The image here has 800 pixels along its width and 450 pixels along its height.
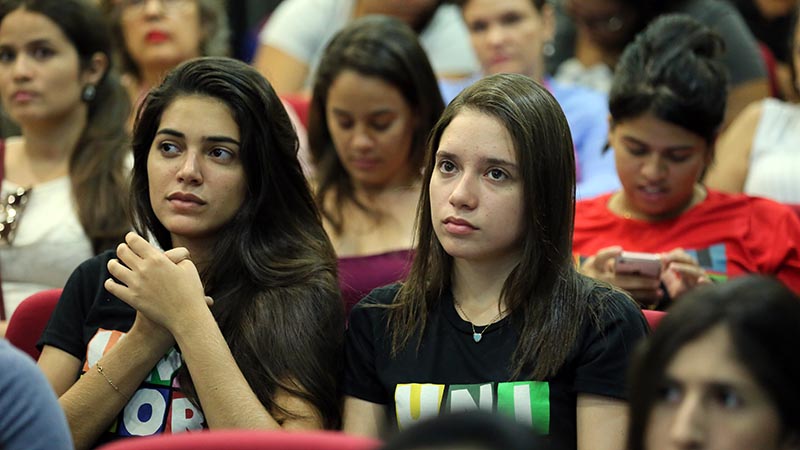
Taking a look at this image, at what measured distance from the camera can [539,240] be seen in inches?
76.1

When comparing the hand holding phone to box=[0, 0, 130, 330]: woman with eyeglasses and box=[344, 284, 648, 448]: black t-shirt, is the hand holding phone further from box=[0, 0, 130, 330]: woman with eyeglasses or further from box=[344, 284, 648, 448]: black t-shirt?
box=[0, 0, 130, 330]: woman with eyeglasses

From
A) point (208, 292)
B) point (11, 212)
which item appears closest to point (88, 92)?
point (11, 212)

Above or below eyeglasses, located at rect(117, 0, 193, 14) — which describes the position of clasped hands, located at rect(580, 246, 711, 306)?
below

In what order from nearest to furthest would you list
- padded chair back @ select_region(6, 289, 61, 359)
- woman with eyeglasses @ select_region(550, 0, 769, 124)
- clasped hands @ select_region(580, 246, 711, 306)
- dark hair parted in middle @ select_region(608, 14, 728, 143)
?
padded chair back @ select_region(6, 289, 61, 359) → clasped hands @ select_region(580, 246, 711, 306) → dark hair parted in middle @ select_region(608, 14, 728, 143) → woman with eyeglasses @ select_region(550, 0, 769, 124)

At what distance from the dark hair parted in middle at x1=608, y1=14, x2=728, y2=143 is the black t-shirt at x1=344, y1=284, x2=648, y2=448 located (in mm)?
778

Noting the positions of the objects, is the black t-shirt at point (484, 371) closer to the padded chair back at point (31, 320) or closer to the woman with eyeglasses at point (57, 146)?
the padded chair back at point (31, 320)

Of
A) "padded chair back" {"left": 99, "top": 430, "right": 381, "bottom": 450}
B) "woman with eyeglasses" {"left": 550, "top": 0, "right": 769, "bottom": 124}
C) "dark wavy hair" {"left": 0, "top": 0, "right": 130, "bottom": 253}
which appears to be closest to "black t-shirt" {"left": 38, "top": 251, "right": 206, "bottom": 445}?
A: "padded chair back" {"left": 99, "top": 430, "right": 381, "bottom": 450}

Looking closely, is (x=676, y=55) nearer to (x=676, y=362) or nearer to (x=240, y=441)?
(x=676, y=362)

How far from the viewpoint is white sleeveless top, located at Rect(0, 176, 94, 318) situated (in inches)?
114

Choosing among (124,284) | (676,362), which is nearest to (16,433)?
(124,284)

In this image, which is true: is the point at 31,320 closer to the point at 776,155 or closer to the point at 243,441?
the point at 243,441

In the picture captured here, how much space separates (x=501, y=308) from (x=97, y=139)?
1496 millimetres

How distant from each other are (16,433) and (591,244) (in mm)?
1508

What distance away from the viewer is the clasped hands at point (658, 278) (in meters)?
2.38
